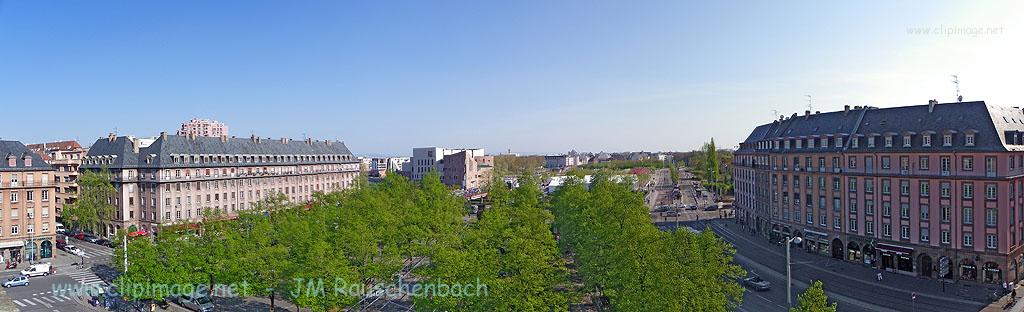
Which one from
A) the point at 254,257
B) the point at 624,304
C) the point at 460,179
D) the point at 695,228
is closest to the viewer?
the point at 624,304

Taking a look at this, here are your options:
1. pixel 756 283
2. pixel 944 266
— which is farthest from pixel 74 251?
pixel 944 266

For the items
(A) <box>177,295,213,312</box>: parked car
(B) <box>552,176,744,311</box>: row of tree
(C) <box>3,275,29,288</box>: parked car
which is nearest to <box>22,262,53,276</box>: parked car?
(C) <box>3,275,29,288</box>: parked car

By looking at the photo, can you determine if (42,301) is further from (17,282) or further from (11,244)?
(11,244)

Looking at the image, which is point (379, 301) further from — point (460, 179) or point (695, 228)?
point (460, 179)

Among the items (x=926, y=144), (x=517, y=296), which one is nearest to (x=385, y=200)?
(x=517, y=296)

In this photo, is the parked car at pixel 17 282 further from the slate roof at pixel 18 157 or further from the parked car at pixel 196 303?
the parked car at pixel 196 303

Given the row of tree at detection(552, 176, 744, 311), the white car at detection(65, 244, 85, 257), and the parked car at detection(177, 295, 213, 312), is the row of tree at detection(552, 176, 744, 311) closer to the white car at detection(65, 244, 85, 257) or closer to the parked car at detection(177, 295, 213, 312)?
the parked car at detection(177, 295, 213, 312)
